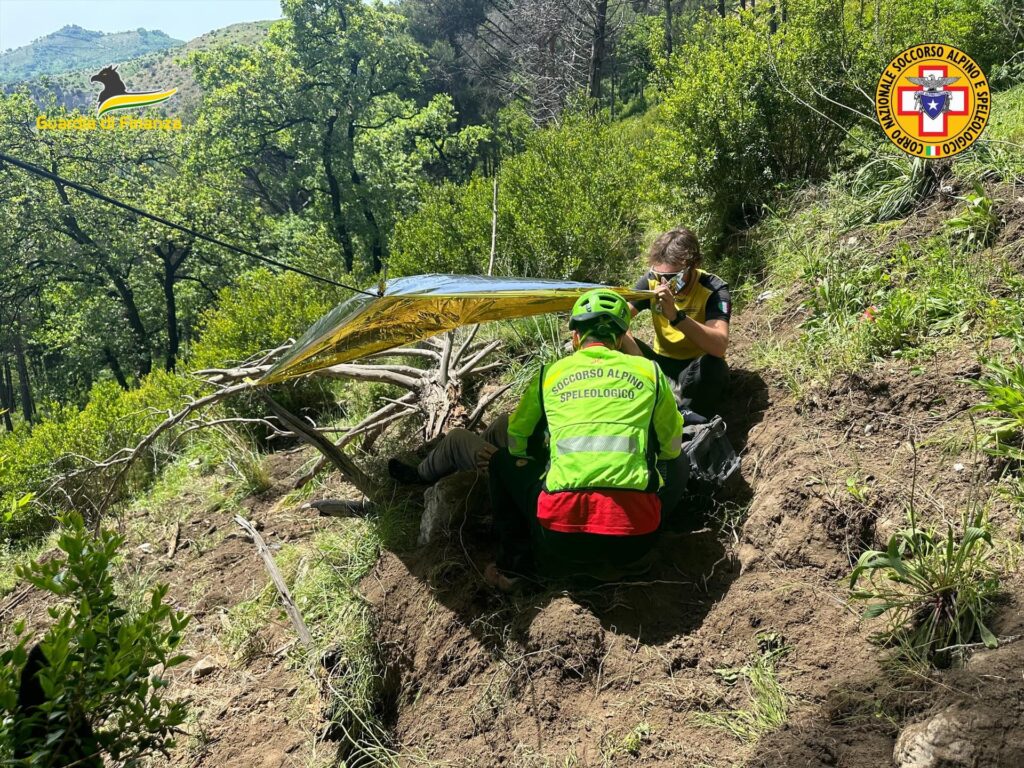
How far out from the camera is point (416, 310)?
10.7 feet

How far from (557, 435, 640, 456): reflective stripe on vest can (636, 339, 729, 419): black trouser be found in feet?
3.91

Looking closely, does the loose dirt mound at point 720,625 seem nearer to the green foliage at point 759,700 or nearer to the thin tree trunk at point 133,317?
the green foliage at point 759,700

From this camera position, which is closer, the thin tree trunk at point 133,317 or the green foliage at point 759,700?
the green foliage at point 759,700

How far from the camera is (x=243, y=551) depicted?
4465 millimetres

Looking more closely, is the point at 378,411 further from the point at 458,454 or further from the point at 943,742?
the point at 943,742

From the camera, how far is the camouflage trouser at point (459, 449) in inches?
142

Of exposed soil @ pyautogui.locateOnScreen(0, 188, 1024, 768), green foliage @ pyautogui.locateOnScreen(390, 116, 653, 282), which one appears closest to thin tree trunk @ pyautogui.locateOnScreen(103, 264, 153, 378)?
green foliage @ pyautogui.locateOnScreen(390, 116, 653, 282)

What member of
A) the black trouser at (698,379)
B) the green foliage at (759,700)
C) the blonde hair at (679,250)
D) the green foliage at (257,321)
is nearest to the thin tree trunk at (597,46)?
the green foliage at (257,321)

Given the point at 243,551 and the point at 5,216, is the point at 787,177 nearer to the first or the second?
the point at 243,551

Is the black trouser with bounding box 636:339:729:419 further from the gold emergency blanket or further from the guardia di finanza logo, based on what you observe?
the guardia di finanza logo

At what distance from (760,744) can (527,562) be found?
1461 millimetres

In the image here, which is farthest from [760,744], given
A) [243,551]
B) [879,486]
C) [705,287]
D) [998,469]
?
[243,551]

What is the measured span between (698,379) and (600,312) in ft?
3.77

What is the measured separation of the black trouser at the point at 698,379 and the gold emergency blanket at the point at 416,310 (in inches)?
24.5
